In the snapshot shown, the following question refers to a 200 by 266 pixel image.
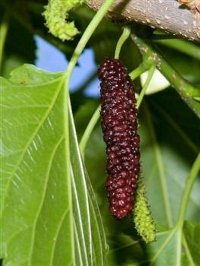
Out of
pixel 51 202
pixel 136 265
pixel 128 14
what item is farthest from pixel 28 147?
pixel 136 265

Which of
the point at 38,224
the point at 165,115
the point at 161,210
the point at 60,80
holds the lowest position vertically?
the point at 161,210

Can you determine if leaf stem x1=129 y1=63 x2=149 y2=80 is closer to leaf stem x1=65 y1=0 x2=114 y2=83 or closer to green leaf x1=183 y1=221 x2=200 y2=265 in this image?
leaf stem x1=65 y1=0 x2=114 y2=83

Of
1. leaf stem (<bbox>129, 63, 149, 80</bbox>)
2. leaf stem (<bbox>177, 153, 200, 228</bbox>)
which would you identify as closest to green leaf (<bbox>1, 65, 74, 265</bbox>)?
leaf stem (<bbox>129, 63, 149, 80</bbox>)

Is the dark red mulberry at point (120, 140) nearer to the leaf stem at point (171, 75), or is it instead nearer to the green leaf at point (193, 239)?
the leaf stem at point (171, 75)

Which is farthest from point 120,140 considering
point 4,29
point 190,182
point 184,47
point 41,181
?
point 184,47

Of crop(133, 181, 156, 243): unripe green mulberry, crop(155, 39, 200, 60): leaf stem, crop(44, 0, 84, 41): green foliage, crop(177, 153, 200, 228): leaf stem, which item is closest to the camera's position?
crop(44, 0, 84, 41): green foliage

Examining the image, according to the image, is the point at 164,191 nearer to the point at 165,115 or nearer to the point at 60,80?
the point at 165,115

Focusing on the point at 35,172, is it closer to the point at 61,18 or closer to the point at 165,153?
the point at 61,18

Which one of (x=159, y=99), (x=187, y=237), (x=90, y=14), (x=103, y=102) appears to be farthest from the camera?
(x=159, y=99)
